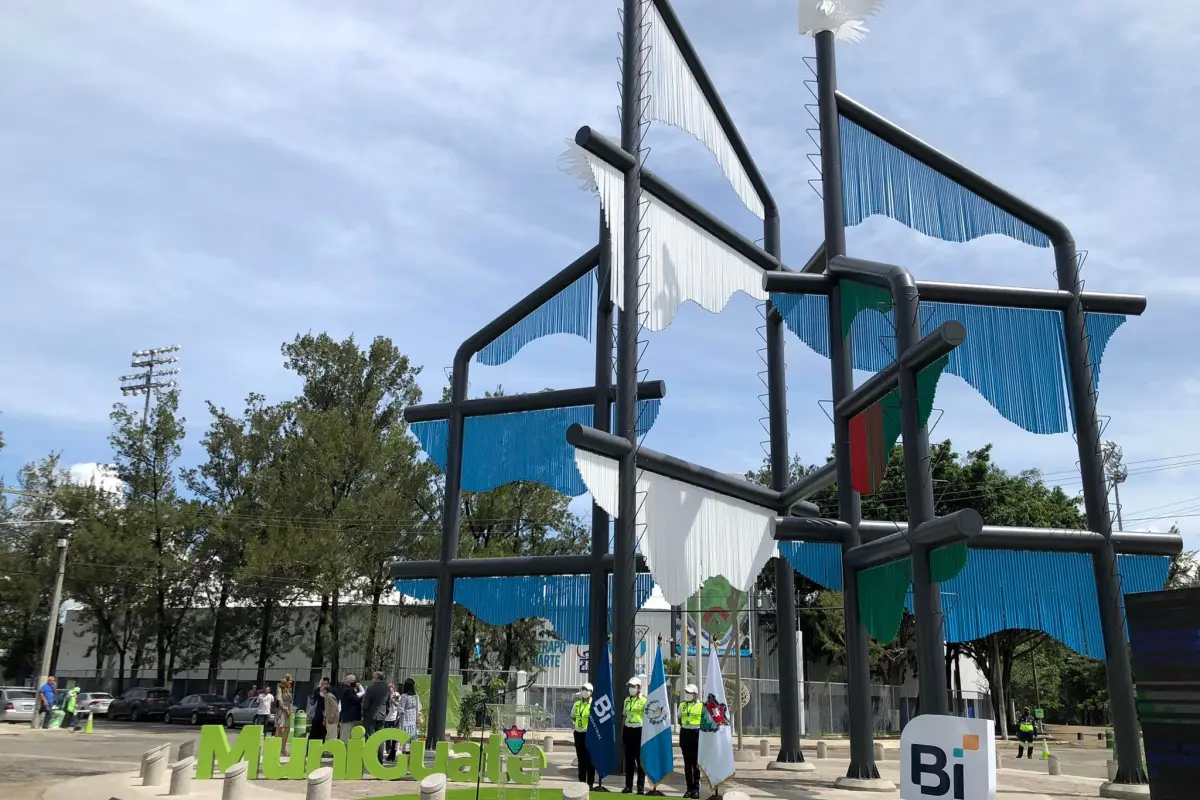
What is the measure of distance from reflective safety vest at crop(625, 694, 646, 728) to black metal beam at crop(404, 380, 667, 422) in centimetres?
614

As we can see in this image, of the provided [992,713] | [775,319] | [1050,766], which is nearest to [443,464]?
[775,319]

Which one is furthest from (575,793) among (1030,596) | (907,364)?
(1030,596)

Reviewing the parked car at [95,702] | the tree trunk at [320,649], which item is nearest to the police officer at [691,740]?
the tree trunk at [320,649]

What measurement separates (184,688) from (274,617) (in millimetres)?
12450

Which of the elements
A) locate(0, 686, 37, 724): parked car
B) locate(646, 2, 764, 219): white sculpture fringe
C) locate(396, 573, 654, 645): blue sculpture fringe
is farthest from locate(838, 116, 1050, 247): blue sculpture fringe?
locate(0, 686, 37, 724): parked car

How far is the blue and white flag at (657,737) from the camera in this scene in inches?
561

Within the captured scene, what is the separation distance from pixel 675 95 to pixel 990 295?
259 inches

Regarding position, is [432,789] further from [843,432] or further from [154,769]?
[843,432]

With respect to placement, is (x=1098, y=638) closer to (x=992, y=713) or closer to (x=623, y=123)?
(x=623, y=123)

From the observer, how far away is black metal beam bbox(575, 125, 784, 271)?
1573 centimetres

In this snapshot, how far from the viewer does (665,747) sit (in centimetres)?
1427

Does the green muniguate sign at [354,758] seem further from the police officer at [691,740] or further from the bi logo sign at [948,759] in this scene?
the bi logo sign at [948,759]

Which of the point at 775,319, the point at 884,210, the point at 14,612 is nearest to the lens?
the point at 884,210

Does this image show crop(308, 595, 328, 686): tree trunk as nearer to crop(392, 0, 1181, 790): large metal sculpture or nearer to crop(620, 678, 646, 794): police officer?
crop(392, 0, 1181, 790): large metal sculpture
